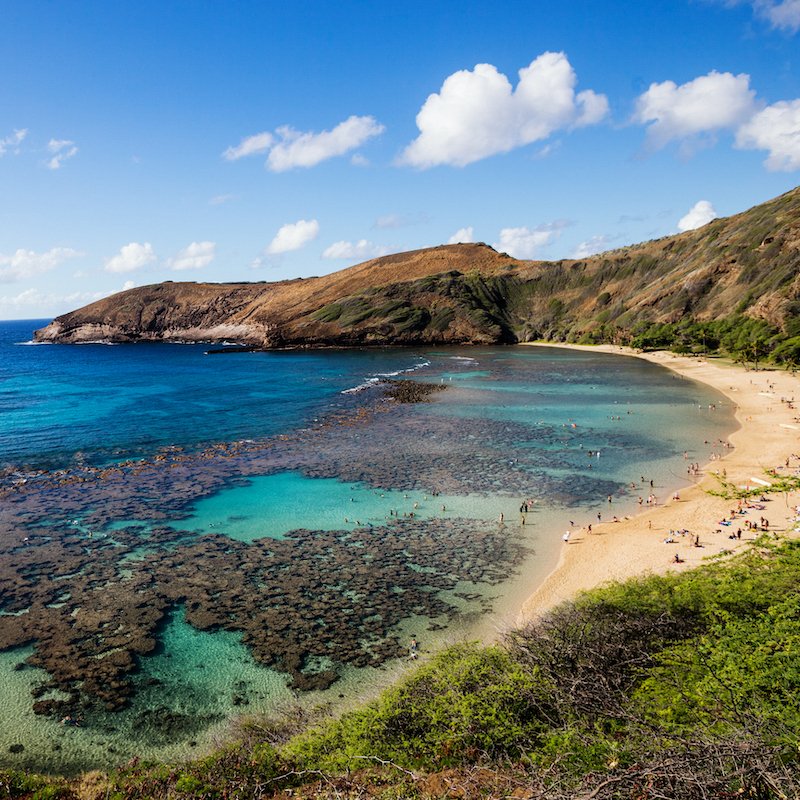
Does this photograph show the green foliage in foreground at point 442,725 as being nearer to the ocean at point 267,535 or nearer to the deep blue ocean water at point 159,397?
the ocean at point 267,535

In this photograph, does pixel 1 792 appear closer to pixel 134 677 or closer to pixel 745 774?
pixel 134 677

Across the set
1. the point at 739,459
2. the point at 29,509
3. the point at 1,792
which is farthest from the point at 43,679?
the point at 739,459

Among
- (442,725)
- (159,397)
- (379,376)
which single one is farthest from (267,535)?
(379,376)

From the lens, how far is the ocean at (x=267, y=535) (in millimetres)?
21281

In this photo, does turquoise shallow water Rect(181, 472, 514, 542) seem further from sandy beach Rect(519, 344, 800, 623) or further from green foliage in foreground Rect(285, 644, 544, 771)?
green foliage in foreground Rect(285, 644, 544, 771)

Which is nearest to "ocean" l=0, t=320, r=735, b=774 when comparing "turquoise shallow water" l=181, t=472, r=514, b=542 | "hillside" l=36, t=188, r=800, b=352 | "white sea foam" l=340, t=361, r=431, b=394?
"turquoise shallow water" l=181, t=472, r=514, b=542

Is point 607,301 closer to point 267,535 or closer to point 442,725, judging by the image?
point 267,535

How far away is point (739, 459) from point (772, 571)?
28.9 m

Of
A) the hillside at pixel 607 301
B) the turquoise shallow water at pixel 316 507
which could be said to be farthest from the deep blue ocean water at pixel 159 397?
the hillside at pixel 607 301

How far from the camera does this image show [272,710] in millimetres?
20125

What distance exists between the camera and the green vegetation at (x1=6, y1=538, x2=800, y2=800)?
11742 mm

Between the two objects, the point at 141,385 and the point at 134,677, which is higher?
the point at 141,385

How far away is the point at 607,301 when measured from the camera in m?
163

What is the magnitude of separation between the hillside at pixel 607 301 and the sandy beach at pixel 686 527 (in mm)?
55613
